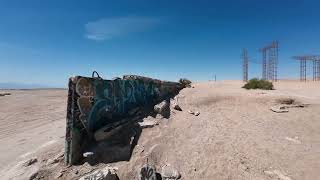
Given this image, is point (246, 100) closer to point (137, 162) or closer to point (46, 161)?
point (137, 162)

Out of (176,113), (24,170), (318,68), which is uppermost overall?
(318,68)

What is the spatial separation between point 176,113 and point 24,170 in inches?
234

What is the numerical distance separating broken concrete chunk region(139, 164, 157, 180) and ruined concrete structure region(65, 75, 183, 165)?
5.81 ft

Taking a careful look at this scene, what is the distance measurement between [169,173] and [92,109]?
2663 millimetres

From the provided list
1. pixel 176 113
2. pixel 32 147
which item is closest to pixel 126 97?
pixel 176 113

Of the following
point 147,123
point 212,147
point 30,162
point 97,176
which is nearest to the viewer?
point 97,176

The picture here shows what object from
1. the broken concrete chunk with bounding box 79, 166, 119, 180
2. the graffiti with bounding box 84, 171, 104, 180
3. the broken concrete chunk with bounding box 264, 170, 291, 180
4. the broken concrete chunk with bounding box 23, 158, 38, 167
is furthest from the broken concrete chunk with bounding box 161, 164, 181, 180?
the broken concrete chunk with bounding box 23, 158, 38, 167

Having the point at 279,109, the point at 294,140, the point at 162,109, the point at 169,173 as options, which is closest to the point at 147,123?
the point at 162,109

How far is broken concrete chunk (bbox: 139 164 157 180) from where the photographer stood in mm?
7060

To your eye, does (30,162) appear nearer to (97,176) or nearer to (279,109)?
(97,176)

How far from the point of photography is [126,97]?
1082 centimetres

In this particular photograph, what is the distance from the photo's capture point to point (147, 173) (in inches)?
282

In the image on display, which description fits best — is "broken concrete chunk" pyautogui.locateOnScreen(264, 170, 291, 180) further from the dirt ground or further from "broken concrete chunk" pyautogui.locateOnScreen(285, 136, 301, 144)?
"broken concrete chunk" pyautogui.locateOnScreen(285, 136, 301, 144)

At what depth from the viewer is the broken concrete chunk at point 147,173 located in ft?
23.2
